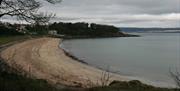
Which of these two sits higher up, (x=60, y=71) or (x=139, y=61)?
(x=60, y=71)

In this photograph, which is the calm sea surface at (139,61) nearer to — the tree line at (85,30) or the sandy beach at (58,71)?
the sandy beach at (58,71)

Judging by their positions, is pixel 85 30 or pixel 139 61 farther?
pixel 85 30

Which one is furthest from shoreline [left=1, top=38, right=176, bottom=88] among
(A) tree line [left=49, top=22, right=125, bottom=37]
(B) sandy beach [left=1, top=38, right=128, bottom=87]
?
(A) tree line [left=49, top=22, right=125, bottom=37]

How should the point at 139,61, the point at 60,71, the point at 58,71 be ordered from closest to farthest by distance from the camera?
1. the point at 58,71
2. the point at 60,71
3. the point at 139,61

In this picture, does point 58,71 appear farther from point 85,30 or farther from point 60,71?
point 85,30

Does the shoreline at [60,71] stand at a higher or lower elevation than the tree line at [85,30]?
higher

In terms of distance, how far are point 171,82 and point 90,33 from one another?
15583 cm

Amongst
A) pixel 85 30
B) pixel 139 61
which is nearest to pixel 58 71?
pixel 139 61

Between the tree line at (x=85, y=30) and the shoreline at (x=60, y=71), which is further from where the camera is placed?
the tree line at (x=85, y=30)

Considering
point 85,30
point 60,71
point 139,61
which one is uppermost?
point 60,71

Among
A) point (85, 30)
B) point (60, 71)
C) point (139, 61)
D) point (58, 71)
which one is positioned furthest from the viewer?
point (85, 30)

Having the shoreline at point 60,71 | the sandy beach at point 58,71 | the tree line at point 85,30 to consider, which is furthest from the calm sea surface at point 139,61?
the tree line at point 85,30

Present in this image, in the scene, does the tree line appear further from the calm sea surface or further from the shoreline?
the shoreline

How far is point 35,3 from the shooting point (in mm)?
10156
